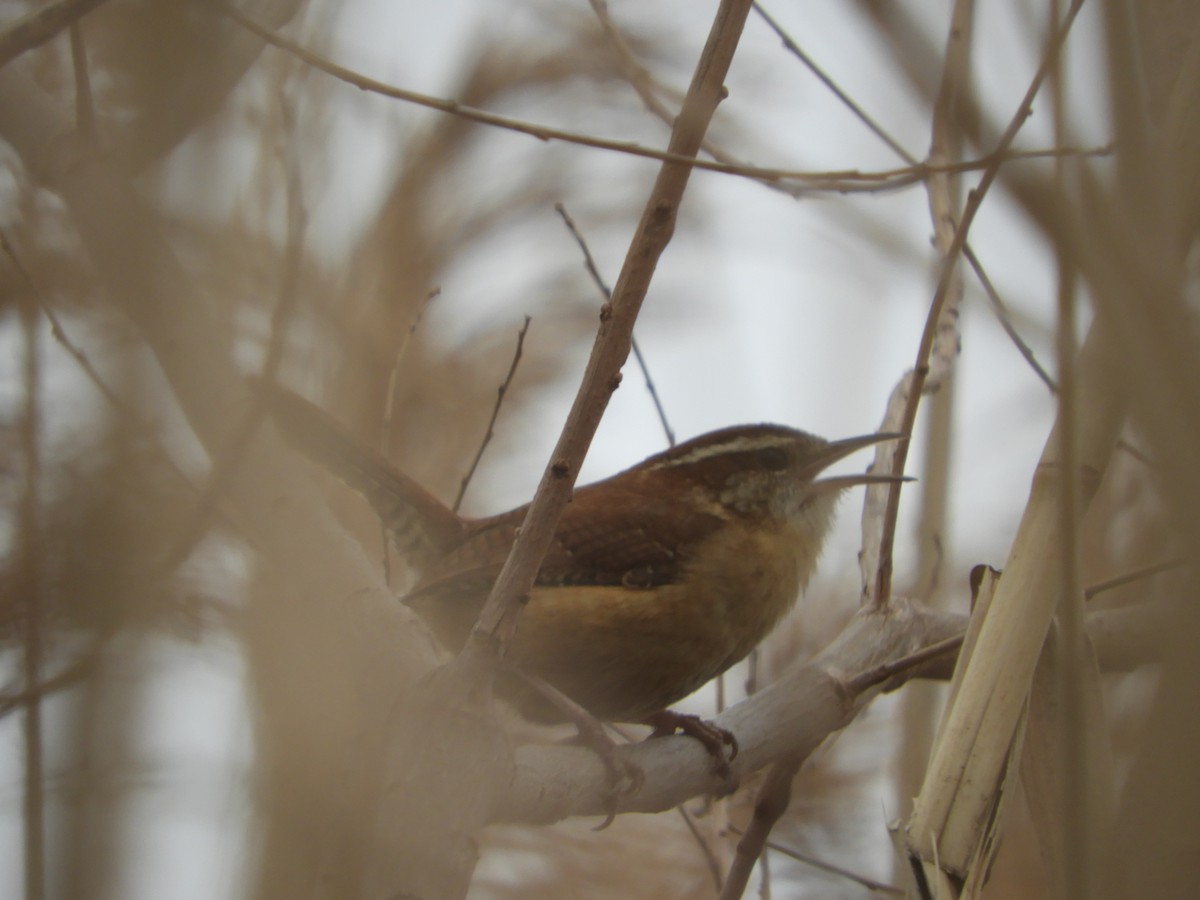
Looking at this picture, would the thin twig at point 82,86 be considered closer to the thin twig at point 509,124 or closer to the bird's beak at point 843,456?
the thin twig at point 509,124

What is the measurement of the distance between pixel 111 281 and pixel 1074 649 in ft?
4.97

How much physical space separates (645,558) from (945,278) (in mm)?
1360

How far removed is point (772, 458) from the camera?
335 centimetres

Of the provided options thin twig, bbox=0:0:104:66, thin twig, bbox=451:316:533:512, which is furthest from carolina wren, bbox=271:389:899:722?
thin twig, bbox=0:0:104:66

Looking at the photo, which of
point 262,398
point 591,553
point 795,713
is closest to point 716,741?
point 795,713

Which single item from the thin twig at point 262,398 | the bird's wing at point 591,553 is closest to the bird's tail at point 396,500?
the bird's wing at point 591,553

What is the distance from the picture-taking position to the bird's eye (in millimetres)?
3350

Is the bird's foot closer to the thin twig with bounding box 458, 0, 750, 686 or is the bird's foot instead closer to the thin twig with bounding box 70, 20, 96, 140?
the thin twig with bounding box 458, 0, 750, 686

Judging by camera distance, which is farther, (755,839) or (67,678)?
(755,839)

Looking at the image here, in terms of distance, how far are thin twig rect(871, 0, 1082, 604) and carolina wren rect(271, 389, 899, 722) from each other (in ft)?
1.10

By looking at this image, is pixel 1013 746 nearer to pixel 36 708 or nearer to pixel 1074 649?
pixel 1074 649

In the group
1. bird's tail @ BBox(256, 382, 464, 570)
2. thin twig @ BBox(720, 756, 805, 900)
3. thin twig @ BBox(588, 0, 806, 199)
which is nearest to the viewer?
thin twig @ BBox(720, 756, 805, 900)

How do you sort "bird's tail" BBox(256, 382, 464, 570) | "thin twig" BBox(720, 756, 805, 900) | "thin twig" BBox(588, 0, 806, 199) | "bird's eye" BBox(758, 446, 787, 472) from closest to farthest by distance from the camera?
"thin twig" BBox(720, 756, 805, 900) → "thin twig" BBox(588, 0, 806, 199) → "bird's tail" BBox(256, 382, 464, 570) → "bird's eye" BBox(758, 446, 787, 472)

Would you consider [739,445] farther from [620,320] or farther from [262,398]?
[262,398]
